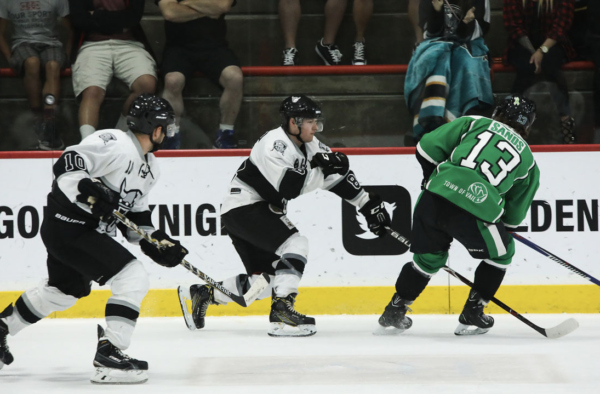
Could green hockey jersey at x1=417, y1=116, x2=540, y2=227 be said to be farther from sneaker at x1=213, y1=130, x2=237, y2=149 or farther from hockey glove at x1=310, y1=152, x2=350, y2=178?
sneaker at x1=213, y1=130, x2=237, y2=149

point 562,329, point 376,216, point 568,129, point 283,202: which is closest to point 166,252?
point 283,202

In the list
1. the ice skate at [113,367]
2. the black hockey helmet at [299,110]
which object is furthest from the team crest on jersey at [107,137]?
the black hockey helmet at [299,110]

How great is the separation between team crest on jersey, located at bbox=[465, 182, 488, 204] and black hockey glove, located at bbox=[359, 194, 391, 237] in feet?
1.83

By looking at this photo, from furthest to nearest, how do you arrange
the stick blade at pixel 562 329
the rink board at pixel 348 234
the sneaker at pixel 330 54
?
the sneaker at pixel 330 54 < the rink board at pixel 348 234 < the stick blade at pixel 562 329

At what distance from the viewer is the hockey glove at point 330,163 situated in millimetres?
3695

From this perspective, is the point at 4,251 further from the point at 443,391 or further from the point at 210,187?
the point at 443,391

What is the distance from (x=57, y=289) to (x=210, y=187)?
4.79ft

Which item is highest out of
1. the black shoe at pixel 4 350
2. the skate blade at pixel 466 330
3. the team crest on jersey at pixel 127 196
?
the team crest on jersey at pixel 127 196

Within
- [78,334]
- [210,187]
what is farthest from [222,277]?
[78,334]

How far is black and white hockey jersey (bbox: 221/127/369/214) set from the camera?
3.72m

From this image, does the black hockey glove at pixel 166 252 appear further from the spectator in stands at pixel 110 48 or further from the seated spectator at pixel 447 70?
the seated spectator at pixel 447 70

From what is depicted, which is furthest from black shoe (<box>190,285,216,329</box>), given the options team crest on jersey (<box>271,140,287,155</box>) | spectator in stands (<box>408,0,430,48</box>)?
spectator in stands (<box>408,0,430,48</box>)

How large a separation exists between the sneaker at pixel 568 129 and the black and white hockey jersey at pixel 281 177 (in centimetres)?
131

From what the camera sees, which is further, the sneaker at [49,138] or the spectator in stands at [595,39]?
the spectator in stands at [595,39]
